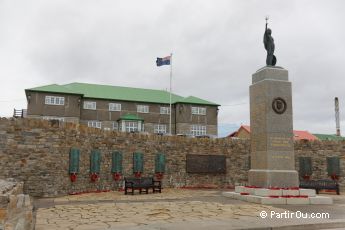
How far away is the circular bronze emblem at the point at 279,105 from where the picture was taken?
12.6 m

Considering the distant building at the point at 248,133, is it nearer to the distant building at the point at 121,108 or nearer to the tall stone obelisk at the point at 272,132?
the distant building at the point at 121,108

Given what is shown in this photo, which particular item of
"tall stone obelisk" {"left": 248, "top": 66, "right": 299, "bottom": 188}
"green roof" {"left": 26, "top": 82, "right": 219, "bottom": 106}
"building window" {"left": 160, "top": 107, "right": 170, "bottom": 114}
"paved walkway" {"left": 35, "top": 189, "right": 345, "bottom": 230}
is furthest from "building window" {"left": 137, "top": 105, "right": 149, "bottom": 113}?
"paved walkway" {"left": 35, "top": 189, "right": 345, "bottom": 230}

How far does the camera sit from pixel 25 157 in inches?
530

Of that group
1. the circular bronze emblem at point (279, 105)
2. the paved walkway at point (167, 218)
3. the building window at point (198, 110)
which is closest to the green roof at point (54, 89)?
the building window at point (198, 110)

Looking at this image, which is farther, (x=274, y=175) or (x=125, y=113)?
(x=125, y=113)

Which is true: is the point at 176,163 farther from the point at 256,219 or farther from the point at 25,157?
the point at 256,219

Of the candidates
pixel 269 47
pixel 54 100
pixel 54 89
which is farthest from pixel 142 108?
pixel 269 47

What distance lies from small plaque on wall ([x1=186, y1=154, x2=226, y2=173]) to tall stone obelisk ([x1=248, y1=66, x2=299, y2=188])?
6.02m

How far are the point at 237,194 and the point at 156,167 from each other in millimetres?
6004

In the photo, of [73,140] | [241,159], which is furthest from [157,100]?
[73,140]

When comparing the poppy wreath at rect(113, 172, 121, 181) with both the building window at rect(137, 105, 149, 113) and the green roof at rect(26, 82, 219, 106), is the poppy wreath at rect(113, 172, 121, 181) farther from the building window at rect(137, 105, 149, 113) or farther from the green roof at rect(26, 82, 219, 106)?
the building window at rect(137, 105, 149, 113)

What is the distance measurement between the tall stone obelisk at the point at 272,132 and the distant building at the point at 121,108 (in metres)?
28.9

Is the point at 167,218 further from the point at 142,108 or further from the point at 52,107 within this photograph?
the point at 142,108

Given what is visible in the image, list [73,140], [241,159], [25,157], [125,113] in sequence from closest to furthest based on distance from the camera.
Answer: [25,157] → [73,140] → [241,159] → [125,113]
